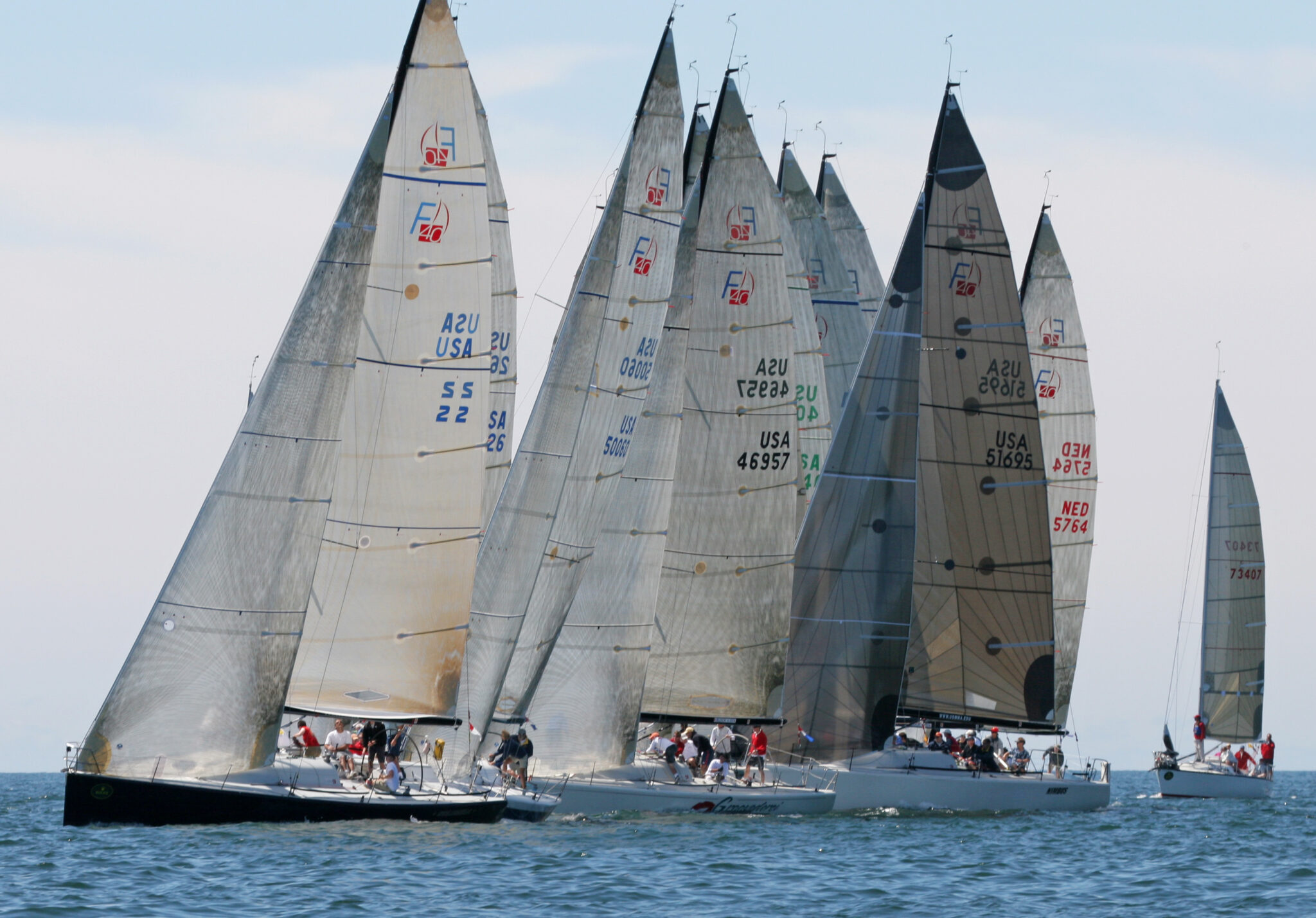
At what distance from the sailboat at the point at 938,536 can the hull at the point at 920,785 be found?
5 cm

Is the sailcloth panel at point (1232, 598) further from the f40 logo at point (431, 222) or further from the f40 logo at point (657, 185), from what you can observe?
the f40 logo at point (431, 222)

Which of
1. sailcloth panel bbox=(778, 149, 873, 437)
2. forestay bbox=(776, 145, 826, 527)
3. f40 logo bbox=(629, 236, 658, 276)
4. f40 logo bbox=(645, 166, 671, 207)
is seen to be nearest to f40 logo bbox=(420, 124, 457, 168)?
f40 logo bbox=(629, 236, 658, 276)

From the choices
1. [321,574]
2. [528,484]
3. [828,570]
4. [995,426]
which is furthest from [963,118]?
[321,574]

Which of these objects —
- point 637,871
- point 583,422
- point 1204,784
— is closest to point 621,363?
point 583,422

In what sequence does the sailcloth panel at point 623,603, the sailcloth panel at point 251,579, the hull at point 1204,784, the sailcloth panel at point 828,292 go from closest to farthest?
the sailcloth panel at point 251,579 → the sailcloth panel at point 623,603 → the sailcloth panel at point 828,292 → the hull at point 1204,784

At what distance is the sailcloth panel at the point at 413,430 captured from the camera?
2716cm

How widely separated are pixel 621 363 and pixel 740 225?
13.2ft

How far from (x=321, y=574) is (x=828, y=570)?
39.6 ft

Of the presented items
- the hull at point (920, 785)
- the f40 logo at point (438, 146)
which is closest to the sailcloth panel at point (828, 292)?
the hull at point (920, 785)

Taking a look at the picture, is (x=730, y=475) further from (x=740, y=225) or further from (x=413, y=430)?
(x=413, y=430)

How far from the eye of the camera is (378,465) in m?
27.2

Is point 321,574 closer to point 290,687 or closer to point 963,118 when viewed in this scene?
point 290,687

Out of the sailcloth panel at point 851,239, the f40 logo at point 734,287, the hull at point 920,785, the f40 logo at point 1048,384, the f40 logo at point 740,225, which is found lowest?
the hull at point 920,785

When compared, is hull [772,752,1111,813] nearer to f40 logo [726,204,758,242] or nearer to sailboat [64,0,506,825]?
sailboat [64,0,506,825]
